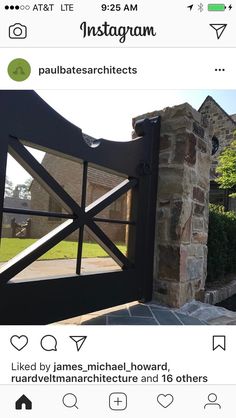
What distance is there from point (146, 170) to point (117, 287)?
3.23ft

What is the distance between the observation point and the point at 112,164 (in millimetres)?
2143

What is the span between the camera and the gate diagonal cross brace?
153 centimetres

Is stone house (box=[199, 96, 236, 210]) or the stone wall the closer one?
the stone wall
